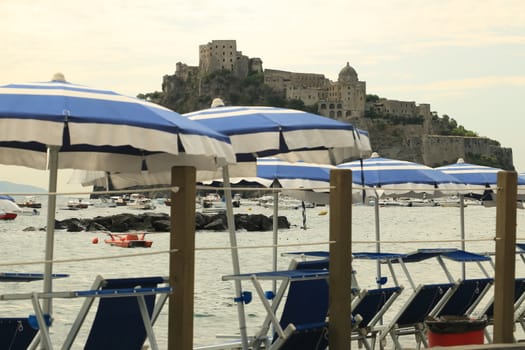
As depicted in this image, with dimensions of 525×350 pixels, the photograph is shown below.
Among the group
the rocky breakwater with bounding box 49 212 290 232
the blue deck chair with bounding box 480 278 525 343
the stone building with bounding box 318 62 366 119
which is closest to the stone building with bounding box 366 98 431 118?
the stone building with bounding box 318 62 366 119

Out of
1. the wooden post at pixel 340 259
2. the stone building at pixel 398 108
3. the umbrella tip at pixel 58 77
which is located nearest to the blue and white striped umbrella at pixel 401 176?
the wooden post at pixel 340 259

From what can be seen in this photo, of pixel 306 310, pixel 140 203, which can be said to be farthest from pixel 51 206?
pixel 140 203

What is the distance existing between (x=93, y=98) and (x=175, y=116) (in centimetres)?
46

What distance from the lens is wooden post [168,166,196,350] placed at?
4855 mm

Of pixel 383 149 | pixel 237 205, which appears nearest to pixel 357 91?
pixel 383 149

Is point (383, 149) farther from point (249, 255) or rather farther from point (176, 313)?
point (176, 313)

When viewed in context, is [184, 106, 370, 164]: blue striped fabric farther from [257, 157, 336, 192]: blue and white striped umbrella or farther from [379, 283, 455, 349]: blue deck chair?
[257, 157, 336, 192]: blue and white striped umbrella

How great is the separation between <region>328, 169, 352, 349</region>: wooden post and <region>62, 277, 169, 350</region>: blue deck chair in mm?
1162

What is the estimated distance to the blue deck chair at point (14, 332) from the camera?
5.04m

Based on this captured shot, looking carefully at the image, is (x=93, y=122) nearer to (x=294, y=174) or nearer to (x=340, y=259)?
(x=340, y=259)

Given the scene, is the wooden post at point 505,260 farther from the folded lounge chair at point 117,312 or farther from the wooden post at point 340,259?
the folded lounge chair at point 117,312

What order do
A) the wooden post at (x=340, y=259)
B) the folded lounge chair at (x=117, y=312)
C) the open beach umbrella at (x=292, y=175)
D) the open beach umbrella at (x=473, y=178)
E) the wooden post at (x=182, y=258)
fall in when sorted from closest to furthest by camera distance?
the folded lounge chair at (x=117, y=312) → the wooden post at (x=182, y=258) → the wooden post at (x=340, y=259) → the open beach umbrella at (x=292, y=175) → the open beach umbrella at (x=473, y=178)

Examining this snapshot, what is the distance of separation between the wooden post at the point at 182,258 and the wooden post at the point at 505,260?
255 centimetres

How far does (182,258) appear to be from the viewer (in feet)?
16.1
